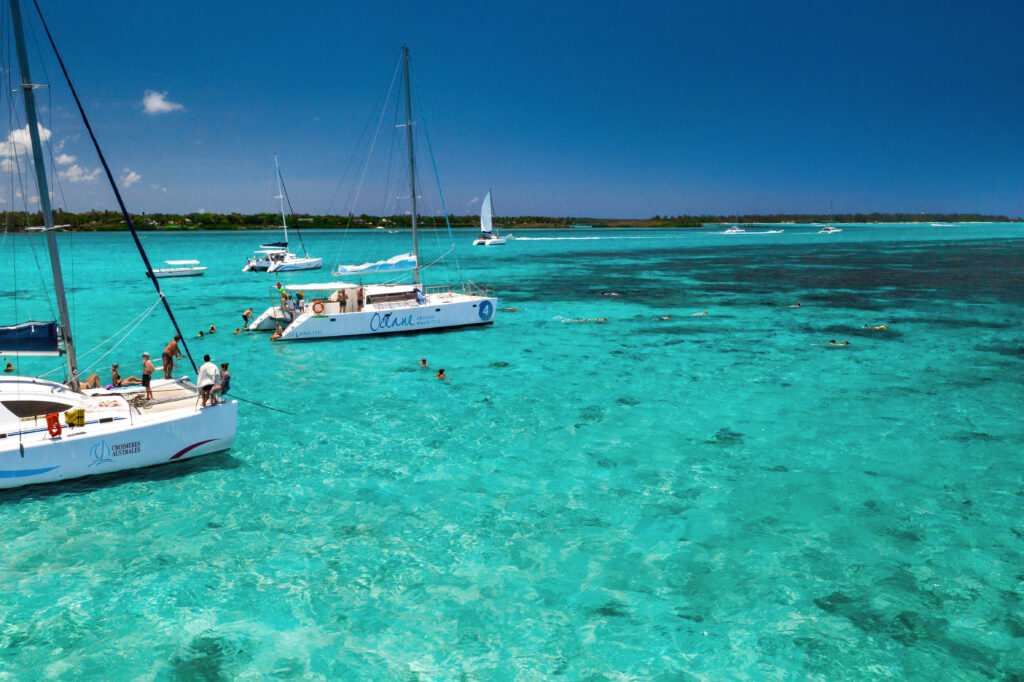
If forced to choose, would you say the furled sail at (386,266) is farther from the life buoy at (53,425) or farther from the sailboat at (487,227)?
the sailboat at (487,227)

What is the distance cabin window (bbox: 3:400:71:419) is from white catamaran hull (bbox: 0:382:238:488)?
1.02 ft

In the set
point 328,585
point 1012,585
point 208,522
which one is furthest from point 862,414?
point 208,522

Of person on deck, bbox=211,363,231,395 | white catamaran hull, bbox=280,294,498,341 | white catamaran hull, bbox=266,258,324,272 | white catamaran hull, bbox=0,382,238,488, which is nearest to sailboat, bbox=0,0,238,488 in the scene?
white catamaran hull, bbox=0,382,238,488

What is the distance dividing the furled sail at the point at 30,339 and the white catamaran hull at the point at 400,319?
645 inches

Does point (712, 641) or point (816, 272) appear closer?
point (712, 641)

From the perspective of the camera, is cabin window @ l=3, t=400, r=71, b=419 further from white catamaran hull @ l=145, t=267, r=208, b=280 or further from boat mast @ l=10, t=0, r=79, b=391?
white catamaran hull @ l=145, t=267, r=208, b=280

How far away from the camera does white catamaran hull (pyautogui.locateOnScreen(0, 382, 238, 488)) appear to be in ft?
45.1

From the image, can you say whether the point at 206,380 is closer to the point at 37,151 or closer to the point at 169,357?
the point at 37,151

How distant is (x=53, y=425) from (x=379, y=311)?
2011cm

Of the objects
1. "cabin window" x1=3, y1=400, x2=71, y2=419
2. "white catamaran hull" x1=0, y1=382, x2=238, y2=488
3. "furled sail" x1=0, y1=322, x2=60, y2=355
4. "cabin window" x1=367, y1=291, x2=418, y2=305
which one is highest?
"furled sail" x1=0, y1=322, x2=60, y2=355

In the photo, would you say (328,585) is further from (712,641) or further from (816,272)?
(816,272)

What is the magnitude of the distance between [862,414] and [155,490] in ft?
65.2

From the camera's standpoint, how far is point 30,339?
1591cm

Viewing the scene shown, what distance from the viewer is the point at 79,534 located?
1262 centimetres
